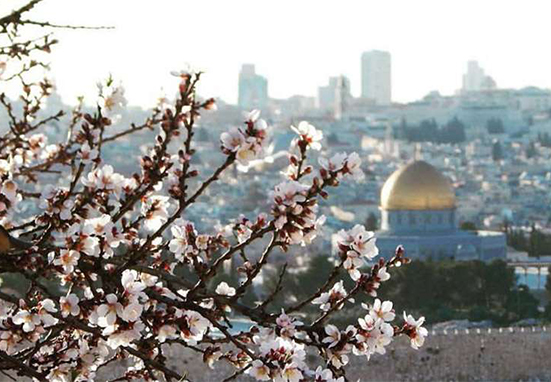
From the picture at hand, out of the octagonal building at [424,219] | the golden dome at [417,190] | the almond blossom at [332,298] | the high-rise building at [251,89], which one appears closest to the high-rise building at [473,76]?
the high-rise building at [251,89]

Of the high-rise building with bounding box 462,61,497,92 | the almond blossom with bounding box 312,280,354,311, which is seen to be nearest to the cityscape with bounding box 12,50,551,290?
the high-rise building with bounding box 462,61,497,92

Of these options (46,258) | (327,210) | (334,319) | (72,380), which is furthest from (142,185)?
(327,210)

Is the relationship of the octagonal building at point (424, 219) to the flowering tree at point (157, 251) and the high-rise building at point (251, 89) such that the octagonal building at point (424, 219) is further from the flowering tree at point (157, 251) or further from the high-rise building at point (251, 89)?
the high-rise building at point (251, 89)

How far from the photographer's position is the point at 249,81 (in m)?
146

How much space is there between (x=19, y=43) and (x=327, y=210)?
57166 mm

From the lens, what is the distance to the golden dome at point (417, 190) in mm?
33562

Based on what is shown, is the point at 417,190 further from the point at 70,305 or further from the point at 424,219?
the point at 70,305

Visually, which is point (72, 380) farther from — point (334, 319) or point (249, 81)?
point (249, 81)

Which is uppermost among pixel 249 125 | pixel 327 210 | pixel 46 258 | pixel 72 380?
pixel 249 125

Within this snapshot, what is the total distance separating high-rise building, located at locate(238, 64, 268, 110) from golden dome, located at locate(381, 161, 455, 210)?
4274 inches

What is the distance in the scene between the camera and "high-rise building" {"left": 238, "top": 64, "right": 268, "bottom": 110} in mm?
145000

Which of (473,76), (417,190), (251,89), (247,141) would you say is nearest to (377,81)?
(473,76)

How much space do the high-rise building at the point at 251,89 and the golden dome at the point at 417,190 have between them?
109 metres

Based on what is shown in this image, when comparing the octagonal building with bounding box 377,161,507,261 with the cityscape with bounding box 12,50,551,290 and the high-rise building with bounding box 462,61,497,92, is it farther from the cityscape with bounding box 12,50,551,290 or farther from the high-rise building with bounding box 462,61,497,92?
the high-rise building with bounding box 462,61,497,92
